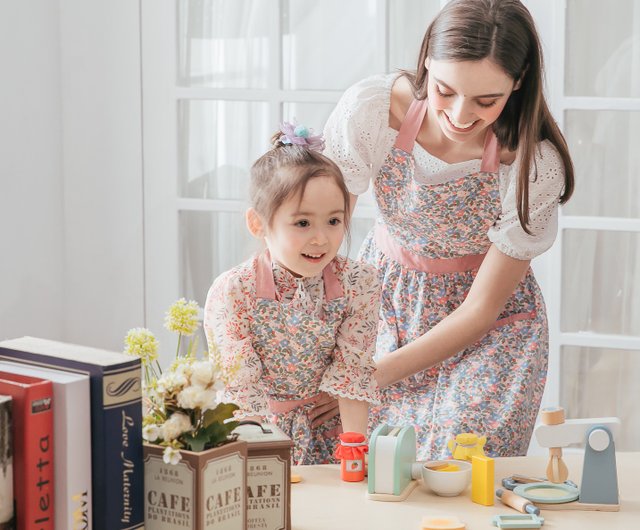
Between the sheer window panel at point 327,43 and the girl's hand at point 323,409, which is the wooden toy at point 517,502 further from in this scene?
the sheer window panel at point 327,43

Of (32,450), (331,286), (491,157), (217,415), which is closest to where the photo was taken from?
(32,450)

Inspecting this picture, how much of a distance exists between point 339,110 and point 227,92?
Result: 712mm

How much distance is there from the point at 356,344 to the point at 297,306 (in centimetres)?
13

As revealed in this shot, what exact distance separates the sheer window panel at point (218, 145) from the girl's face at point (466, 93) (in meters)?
0.93

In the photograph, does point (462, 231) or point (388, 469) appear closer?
point (388, 469)

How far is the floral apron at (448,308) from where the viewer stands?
2215 millimetres

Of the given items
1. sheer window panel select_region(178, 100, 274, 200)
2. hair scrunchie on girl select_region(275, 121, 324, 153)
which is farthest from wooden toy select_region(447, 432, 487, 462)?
sheer window panel select_region(178, 100, 274, 200)

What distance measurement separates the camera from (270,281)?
6.49 feet

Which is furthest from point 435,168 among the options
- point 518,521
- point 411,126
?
point 518,521

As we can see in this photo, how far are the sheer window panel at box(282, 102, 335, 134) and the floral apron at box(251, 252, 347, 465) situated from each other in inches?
36.8

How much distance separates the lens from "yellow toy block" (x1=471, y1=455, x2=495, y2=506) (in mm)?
1660

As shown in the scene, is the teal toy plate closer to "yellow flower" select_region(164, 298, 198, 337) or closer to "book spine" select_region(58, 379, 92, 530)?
"yellow flower" select_region(164, 298, 198, 337)

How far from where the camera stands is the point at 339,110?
2.26 meters

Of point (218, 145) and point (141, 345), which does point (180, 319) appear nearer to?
point (141, 345)
